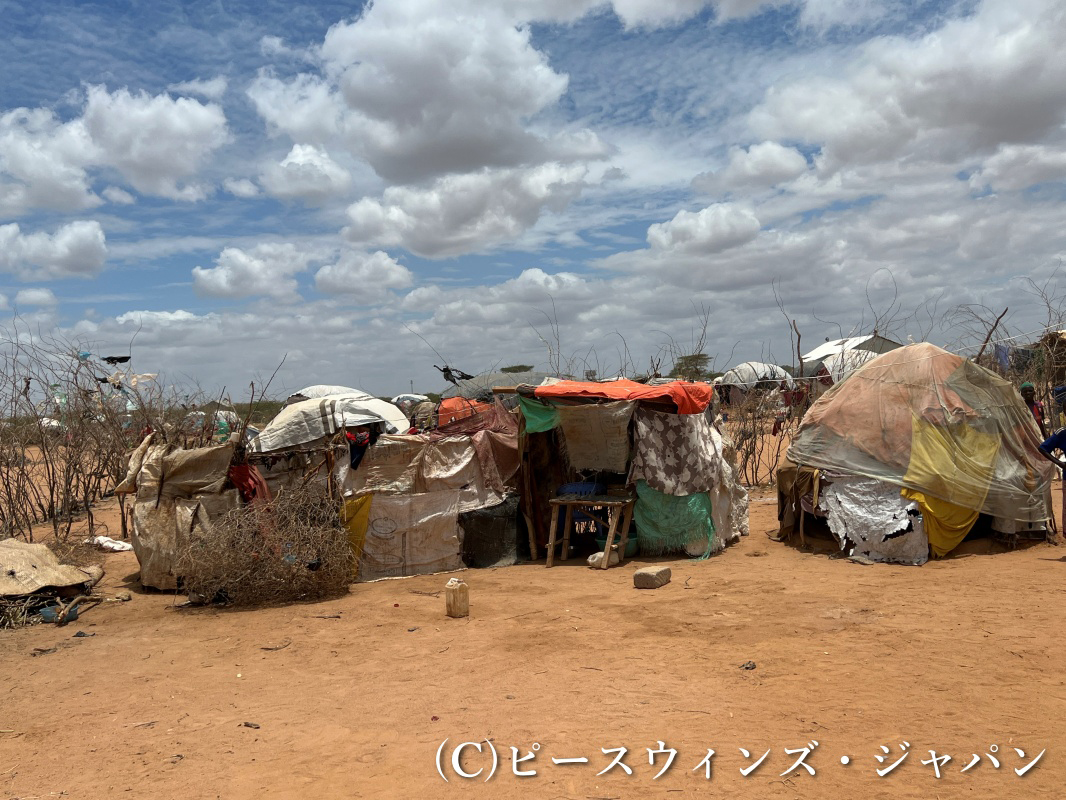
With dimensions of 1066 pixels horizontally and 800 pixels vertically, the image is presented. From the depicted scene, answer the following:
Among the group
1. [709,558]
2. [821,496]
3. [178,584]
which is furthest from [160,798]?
[821,496]

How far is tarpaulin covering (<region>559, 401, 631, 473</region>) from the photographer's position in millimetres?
8914

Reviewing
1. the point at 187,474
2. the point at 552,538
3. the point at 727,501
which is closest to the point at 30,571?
the point at 187,474

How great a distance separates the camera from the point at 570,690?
5.18m

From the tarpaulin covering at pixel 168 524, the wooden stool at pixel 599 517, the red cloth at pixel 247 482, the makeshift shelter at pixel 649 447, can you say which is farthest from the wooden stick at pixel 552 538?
the tarpaulin covering at pixel 168 524

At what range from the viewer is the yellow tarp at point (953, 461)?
8375mm

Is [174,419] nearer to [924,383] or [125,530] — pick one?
[125,530]

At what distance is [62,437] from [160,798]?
9.50 m

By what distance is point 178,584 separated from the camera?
27.8ft

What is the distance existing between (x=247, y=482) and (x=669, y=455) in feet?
14.6

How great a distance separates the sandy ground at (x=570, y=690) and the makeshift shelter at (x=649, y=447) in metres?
1.15

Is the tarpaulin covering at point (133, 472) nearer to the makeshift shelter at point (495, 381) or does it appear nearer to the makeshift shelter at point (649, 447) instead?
the makeshift shelter at point (649, 447)

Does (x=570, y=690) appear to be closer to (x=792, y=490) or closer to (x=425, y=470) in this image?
(x=425, y=470)

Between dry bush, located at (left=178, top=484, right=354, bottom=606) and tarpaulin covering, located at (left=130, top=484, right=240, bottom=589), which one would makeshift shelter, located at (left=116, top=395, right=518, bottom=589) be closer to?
tarpaulin covering, located at (left=130, top=484, right=240, bottom=589)

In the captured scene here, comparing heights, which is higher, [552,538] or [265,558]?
[265,558]
